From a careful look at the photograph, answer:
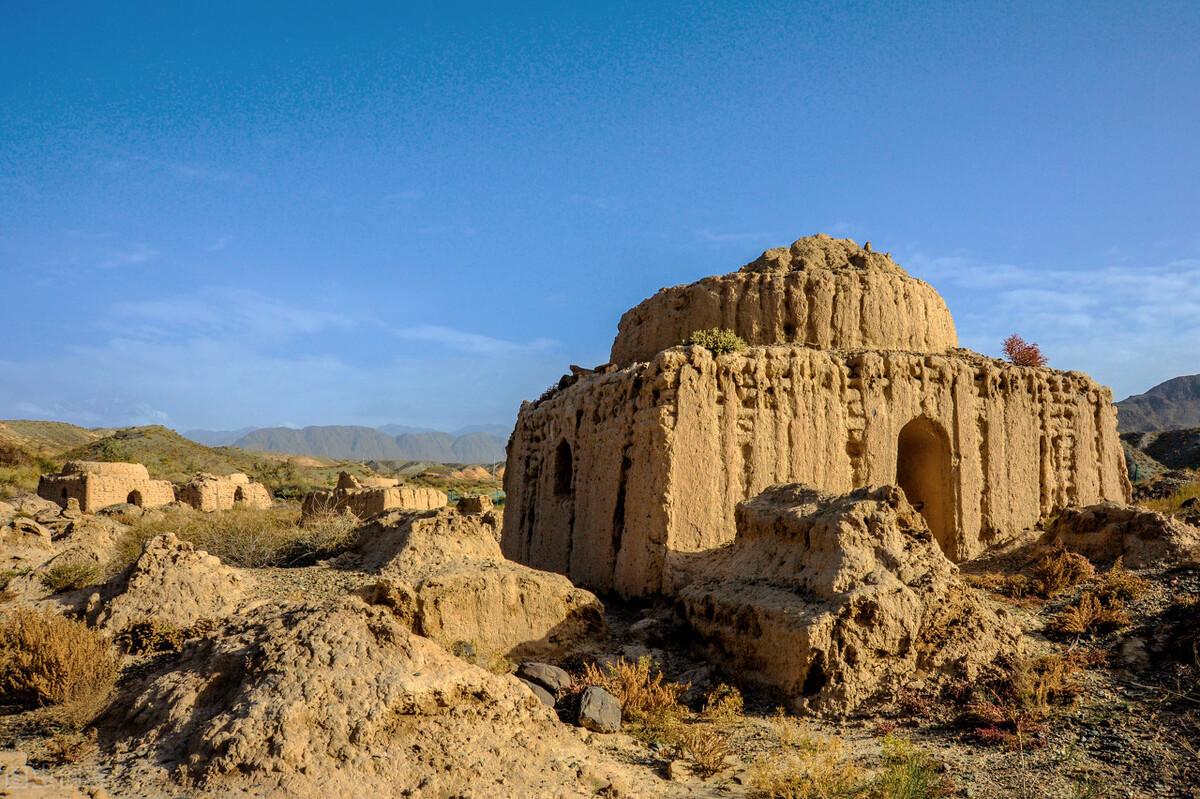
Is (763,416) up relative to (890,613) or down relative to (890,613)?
up

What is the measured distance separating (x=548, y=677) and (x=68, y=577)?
231 inches

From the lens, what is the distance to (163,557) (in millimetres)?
8781

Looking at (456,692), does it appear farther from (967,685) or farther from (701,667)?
(967,685)

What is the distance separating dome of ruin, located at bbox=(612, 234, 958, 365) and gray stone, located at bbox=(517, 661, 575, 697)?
777 centimetres

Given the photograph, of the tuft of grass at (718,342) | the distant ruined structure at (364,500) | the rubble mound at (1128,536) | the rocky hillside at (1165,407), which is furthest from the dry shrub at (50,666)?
the rocky hillside at (1165,407)

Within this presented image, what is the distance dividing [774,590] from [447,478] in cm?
5158

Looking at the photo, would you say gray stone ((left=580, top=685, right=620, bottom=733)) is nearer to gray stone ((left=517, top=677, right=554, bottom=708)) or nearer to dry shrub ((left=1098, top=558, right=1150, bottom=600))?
gray stone ((left=517, top=677, right=554, bottom=708))

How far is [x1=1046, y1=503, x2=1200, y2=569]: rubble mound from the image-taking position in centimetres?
1132

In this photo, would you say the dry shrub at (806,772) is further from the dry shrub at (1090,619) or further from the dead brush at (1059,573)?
the dead brush at (1059,573)

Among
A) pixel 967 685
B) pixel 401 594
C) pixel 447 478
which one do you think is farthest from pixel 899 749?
pixel 447 478

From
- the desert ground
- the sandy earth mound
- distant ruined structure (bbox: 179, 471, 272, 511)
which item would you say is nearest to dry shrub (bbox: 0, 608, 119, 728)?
the desert ground

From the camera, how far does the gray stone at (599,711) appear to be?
735 centimetres

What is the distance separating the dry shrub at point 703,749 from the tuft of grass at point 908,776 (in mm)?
1189

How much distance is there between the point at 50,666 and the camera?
7027 millimetres
